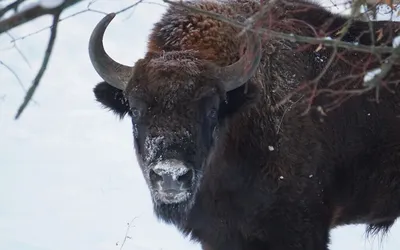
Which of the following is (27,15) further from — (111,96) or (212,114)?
(111,96)

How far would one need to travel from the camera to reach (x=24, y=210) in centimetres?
1035

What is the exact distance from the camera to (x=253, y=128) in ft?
20.8

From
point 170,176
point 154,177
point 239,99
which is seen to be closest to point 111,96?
point 239,99

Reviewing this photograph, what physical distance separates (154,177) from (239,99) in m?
1.23

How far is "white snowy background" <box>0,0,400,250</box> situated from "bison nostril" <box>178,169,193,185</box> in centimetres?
174

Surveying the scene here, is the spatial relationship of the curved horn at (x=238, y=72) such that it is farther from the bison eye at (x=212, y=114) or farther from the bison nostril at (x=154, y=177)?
the bison nostril at (x=154, y=177)

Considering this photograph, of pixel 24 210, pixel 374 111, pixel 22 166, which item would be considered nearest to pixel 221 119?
pixel 374 111

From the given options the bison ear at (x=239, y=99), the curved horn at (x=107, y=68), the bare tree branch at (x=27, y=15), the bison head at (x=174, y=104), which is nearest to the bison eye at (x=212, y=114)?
the bison head at (x=174, y=104)

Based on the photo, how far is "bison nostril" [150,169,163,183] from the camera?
5258mm

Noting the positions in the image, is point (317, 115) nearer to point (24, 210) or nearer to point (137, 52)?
point (24, 210)

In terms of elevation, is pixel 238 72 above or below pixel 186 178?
above

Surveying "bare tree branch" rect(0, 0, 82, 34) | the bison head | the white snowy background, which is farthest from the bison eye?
"bare tree branch" rect(0, 0, 82, 34)

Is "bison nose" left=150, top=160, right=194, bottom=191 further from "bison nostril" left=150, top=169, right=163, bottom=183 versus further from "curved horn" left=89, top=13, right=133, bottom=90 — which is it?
"curved horn" left=89, top=13, right=133, bottom=90

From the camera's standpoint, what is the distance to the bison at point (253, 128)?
577 cm
